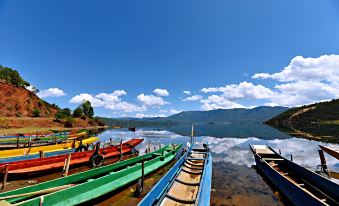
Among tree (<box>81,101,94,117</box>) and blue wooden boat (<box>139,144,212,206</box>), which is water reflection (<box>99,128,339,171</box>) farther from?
tree (<box>81,101,94,117</box>)

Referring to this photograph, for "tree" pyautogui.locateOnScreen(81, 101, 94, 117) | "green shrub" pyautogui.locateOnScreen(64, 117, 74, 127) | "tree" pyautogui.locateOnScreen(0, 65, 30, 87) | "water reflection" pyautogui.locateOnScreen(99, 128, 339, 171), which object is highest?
"tree" pyautogui.locateOnScreen(0, 65, 30, 87)

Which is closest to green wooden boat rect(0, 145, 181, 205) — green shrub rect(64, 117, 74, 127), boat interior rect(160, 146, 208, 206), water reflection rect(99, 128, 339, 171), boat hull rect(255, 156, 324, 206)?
boat interior rect(160, 146, 208, 206)

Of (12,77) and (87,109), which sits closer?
(12,77)

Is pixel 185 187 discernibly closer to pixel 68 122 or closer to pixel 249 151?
pixel 249 151

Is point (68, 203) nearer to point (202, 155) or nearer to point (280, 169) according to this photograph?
point (202, 155)

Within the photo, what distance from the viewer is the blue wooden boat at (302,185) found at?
34.6 feet

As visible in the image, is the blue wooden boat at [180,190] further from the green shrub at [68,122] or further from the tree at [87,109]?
the tree at [87,109]

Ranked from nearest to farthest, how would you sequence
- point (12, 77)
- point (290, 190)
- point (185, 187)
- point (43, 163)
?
1. point (290, 190)
2. point (185, 187)
3. point (43, 163)
4. point (12, 77)

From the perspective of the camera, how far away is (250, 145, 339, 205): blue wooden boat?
10552 millimetres

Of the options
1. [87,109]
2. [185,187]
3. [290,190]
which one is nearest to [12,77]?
[87,109]

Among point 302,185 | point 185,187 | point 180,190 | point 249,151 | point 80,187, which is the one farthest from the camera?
point 249,151

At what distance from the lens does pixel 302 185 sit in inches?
521

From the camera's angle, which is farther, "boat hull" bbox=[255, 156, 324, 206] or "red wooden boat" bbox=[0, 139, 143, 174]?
"red wooden boat" bbox=[0, 139, 143, 174]

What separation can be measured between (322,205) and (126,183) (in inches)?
461
